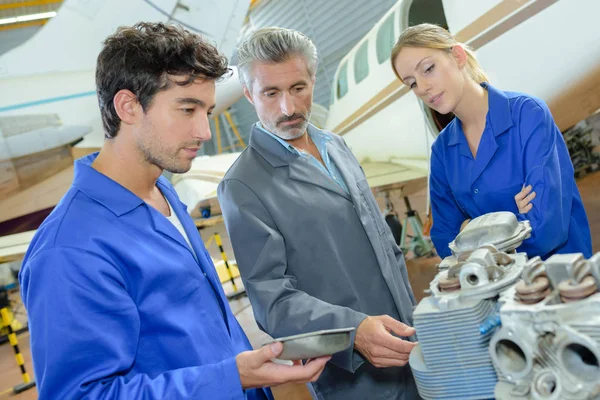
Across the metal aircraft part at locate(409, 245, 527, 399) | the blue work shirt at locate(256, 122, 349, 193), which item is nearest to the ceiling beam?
the blue work shirt at locate(256, 122, 349, 193)

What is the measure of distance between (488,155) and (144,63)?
1201 millimetres

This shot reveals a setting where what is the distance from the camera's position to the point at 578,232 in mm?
1676

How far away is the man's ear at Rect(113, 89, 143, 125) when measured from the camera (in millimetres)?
1287

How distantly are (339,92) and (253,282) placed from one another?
6.57m

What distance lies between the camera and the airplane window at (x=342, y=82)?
7.38 metres

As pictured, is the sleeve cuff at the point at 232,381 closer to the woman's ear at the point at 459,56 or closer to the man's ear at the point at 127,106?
the man's ear at the point at 127,106

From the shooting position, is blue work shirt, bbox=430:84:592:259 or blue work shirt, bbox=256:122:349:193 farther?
blue work shirt, bbox=256:122:349:193

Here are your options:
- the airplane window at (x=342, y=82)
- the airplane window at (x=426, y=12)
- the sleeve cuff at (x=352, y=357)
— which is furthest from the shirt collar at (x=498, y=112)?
the airplane window at (x=342, y=82)

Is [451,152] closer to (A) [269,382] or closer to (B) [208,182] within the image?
(A) [269,382]

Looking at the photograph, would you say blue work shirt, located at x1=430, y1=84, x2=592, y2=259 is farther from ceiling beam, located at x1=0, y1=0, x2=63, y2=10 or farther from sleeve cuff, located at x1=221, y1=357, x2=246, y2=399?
ceiling beam, located at x1=0, y1=0, x2=63, y2=10

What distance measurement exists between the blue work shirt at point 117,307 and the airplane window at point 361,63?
569 centimetres

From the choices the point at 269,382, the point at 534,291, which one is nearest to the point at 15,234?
the point at 269,382

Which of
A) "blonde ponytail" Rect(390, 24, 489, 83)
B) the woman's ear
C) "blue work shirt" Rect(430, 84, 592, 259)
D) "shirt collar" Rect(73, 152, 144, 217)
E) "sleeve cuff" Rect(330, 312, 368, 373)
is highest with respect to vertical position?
"blonde ponytail" Rect(390, 24, 489, 83)

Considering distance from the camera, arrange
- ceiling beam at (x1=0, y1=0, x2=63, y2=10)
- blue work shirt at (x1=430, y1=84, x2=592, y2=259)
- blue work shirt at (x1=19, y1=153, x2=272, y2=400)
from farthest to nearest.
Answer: ceiling beam at (x1=0, y1=0, x2=63, y2=10), blue work shirt at (x1=430, y1=84, x2=592, y2=259), blue work shirt at (x1=19, y1=153, x2=272, y2=400)
